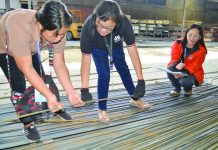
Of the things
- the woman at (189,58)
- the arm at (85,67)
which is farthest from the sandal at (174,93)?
the arm at (85,67)

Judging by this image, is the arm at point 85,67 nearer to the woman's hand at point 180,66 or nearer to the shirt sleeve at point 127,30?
the shirt sleeve at point 127,30

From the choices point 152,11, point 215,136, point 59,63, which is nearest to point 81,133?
point 59,63

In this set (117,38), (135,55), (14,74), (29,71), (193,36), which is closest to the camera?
(29,71)

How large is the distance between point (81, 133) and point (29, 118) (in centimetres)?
47

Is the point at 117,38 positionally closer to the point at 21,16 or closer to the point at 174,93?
the point at 21,16

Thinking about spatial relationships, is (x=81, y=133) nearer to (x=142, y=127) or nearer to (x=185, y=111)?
(x=142, y=127)

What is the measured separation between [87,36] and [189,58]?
5.25 ft

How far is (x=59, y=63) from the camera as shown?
211cm

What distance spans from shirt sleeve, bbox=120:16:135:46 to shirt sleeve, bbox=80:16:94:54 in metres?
0.28

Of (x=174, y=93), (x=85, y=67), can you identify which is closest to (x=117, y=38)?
(x=85, y=67)

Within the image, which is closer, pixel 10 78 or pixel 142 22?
pixel 10 78

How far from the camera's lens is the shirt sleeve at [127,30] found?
244 centimetres

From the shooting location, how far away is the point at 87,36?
2408 millimetres

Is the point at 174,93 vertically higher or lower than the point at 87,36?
lower
